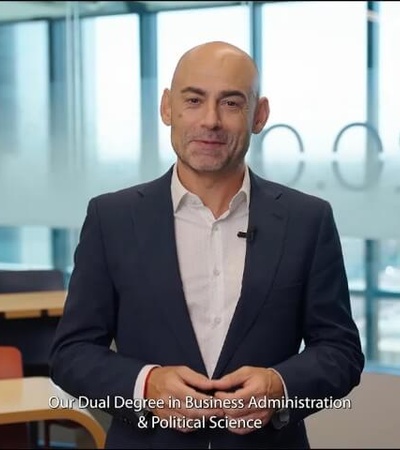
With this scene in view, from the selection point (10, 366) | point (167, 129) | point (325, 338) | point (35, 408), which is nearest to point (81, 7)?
point (167, 129)

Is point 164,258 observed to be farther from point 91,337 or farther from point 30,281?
point 30,281

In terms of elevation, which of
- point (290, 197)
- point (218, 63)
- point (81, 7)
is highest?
point (81, 7)

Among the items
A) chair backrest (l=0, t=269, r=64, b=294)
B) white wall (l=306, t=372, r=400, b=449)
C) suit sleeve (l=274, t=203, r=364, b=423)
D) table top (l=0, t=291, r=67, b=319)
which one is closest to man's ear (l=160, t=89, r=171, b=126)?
suit sleeve (l=274, t=203, r=364, b=423)

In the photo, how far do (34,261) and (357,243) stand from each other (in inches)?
77.9

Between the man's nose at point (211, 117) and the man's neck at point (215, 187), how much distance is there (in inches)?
3.9

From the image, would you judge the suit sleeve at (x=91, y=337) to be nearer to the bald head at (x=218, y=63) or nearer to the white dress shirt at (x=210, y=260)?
the white dress shirt at (x=210, y=260)

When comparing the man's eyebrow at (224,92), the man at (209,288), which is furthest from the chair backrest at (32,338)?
the man's eyebrow at (224,92)

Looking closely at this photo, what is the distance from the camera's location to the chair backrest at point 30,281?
4500mm

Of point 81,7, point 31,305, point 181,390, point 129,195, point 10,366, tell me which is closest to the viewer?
point 181,390

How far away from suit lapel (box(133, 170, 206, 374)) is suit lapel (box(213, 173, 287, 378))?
0.21 ft

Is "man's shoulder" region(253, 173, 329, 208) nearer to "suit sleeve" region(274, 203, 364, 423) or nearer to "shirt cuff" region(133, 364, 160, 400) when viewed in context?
"suit sleeve" region(274, 203, 364, 423)

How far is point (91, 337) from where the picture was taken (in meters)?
1.43

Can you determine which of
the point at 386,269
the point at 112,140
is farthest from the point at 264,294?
the point at 112,140

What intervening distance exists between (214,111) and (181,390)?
17.6 inches
